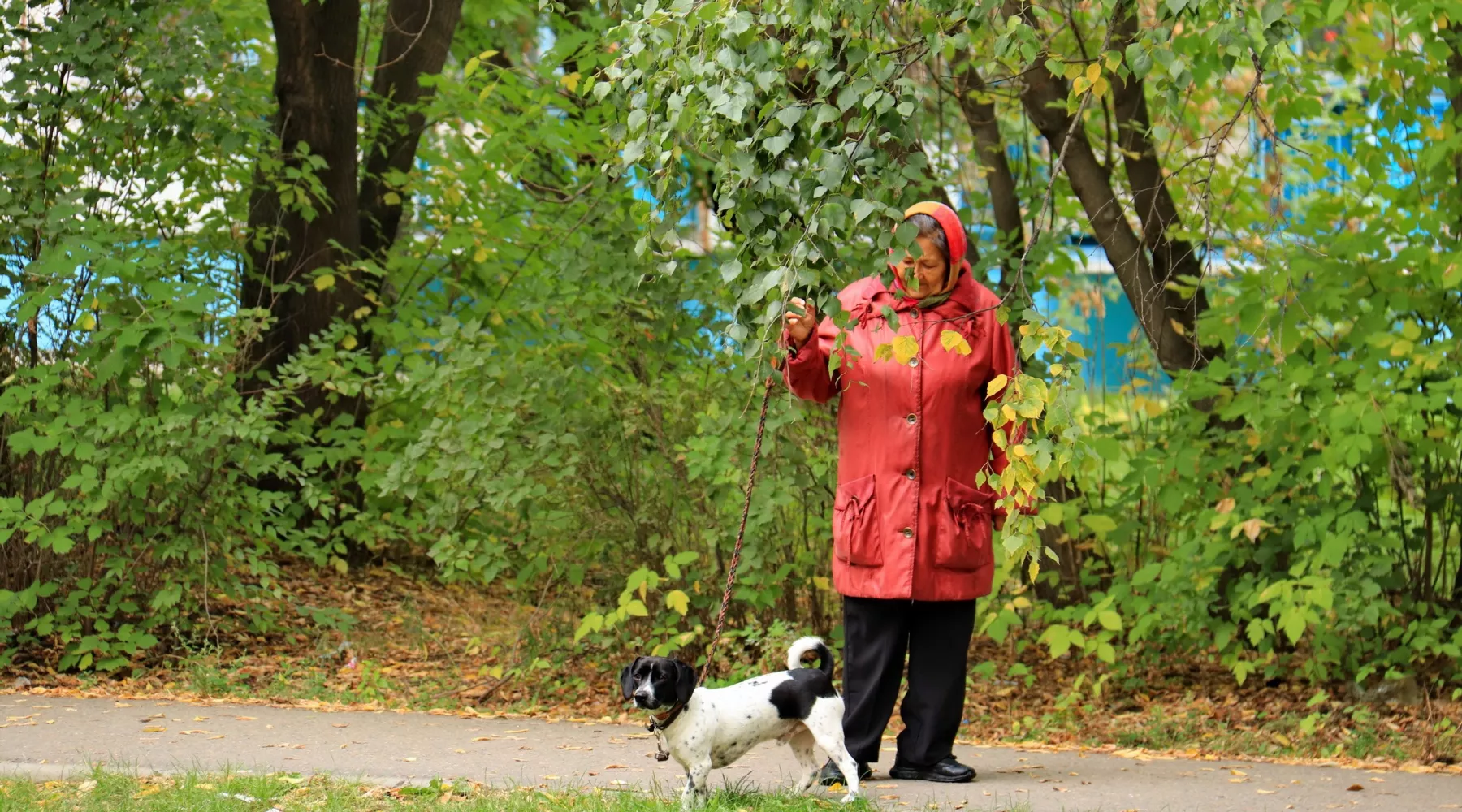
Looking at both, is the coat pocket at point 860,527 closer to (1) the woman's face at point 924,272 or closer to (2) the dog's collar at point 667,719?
(1) the woman's face at point 924,272

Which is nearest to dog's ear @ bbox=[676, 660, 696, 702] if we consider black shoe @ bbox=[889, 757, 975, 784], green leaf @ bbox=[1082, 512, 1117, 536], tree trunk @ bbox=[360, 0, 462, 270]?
black shoe @ bbox=[889, 757, 975, 784]

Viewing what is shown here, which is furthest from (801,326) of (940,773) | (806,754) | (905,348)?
(940,773)

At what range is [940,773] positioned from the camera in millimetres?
5266

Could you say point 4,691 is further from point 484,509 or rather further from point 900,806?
point 900,806

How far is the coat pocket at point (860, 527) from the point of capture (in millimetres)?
5074

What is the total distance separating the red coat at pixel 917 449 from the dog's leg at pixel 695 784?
2.79 ft

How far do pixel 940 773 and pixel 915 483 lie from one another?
106 cm

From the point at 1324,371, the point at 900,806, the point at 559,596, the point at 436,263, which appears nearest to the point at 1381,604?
the point at 1324,371

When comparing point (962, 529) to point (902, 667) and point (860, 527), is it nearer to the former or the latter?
point (860, 527)

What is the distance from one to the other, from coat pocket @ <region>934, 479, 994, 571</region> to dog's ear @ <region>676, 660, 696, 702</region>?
100 cm

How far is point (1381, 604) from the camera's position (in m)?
6.90

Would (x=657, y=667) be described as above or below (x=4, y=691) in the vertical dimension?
Answer: above

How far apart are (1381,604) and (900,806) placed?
3.24 m

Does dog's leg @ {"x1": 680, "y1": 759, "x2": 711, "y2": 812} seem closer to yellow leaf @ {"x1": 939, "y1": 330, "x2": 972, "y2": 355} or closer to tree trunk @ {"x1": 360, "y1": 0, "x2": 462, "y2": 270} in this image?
yellow leaf @ {"x1": 939, "y1": 330, "x2": 972, "y2": 355}
